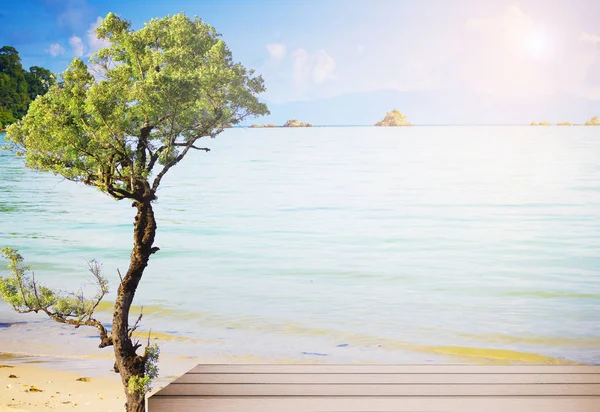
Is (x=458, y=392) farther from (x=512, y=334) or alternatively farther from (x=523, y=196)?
(x=523, y=196)

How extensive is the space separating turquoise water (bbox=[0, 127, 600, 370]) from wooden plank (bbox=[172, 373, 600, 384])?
8.67 feet

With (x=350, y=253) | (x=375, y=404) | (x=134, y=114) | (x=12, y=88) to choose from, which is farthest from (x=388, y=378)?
(x=350, y=253)

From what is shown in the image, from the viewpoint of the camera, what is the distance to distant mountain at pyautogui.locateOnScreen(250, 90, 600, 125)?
7.49 m

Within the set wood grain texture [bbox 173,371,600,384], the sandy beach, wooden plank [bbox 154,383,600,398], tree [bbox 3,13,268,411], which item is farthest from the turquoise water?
tree [bbox 3,13,268,411]

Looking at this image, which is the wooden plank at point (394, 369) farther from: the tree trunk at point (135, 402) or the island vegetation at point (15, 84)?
the island vegetation at point (15, 84)

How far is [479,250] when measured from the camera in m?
9.92

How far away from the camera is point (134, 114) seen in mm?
2463

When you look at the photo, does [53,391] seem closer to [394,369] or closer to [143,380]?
[143,380]

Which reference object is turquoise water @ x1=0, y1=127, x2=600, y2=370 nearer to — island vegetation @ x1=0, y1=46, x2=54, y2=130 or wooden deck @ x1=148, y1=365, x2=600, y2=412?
island vegetation @ x1=0, y1=46, x2=54, y2=130

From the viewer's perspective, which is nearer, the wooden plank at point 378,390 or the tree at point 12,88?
the wooden plank at point 378,390

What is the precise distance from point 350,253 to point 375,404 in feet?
23.3

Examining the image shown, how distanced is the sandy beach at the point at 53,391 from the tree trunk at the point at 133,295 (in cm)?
111

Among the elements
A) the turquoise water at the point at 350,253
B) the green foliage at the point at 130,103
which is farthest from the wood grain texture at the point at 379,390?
the turquoise water at the point at 350,253

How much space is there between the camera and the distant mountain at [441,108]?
7.49 meters
